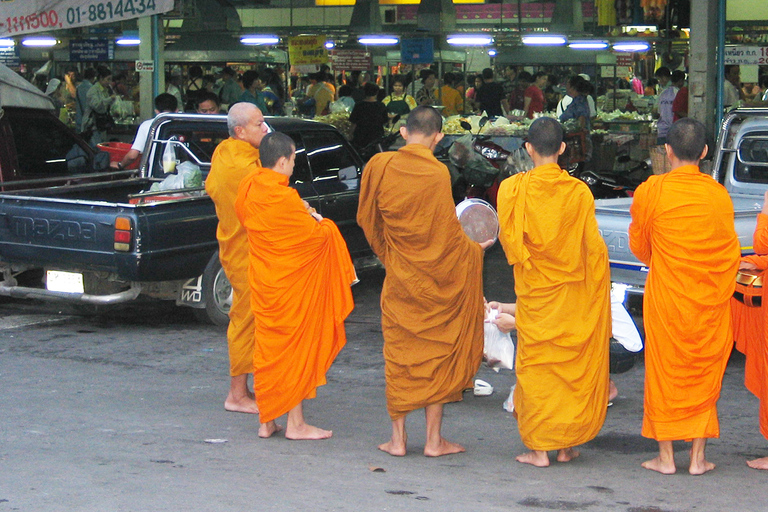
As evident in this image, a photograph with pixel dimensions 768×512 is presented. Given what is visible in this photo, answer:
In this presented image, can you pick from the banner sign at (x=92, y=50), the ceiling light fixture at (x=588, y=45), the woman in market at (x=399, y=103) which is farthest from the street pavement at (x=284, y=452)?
the banner sign at (x=92, y=50)

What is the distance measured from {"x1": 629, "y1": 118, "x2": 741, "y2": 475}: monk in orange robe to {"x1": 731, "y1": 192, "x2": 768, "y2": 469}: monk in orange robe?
16 centimetres

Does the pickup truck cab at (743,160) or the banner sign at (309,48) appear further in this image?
the banner sign at (309,48)

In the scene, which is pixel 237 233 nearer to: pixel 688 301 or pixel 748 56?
pixel 688 301

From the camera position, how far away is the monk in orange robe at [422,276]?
4.84m

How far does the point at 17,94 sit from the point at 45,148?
0.58 meters

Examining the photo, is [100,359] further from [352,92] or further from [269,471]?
[352,92]

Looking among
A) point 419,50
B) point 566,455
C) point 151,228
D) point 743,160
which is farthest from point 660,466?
point 419,50

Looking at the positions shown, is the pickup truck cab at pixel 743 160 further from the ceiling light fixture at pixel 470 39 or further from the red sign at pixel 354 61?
the red sign at pixel 354 61

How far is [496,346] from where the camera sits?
5805mm

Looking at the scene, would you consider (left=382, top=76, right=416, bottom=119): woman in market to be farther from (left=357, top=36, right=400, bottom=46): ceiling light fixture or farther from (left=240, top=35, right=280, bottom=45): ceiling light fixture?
(left=240, top=35, right=280, bottom=45): ceiling light fixture

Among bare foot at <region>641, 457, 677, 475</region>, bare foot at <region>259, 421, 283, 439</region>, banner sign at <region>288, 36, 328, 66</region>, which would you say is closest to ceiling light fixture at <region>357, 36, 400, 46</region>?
banner sign at <region>288, 36, 328, 66</region>

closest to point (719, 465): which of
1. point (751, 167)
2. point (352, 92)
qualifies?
point (751, 167)

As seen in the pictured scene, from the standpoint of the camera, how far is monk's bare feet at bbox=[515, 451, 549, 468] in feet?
15.9

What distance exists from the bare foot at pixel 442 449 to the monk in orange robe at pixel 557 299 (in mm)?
429
